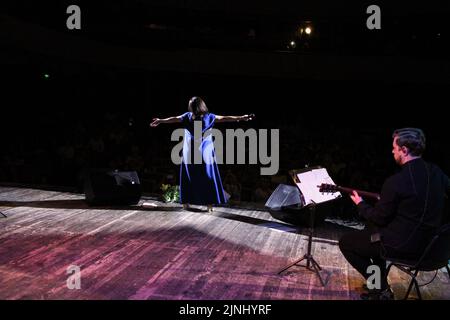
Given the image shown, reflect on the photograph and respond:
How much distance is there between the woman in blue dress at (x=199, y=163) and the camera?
5.92m

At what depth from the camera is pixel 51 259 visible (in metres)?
4.05

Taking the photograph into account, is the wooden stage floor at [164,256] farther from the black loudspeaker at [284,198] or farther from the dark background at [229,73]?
the dark background at [229,73]

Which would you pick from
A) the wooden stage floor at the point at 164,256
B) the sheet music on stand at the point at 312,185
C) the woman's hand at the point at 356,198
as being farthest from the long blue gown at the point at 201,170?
the woman's hand at the point at 356,198

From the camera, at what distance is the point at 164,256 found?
429 centimetres

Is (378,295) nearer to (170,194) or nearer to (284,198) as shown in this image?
(284,198)

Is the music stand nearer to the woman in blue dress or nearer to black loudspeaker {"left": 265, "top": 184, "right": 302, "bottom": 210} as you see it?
black loudspeaker {"left": 265, "top": 184, "right": 302, "bottom": 210}

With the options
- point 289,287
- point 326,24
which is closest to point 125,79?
point 326,24

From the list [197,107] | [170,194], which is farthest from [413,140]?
[170,194]

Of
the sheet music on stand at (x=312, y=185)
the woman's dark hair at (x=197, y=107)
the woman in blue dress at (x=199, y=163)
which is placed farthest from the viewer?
the woman in blue dress at (x=199, y=163)

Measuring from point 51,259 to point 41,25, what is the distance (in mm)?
8833

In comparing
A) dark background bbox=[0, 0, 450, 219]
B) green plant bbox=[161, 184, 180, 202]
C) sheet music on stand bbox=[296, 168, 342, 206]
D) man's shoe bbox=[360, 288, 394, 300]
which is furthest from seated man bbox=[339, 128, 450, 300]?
dark background bbox=[0, 0, 450, 219]

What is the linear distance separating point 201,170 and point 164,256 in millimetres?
1928

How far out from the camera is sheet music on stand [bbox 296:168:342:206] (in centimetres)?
357

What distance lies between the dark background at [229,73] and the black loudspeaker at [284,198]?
192 inches
